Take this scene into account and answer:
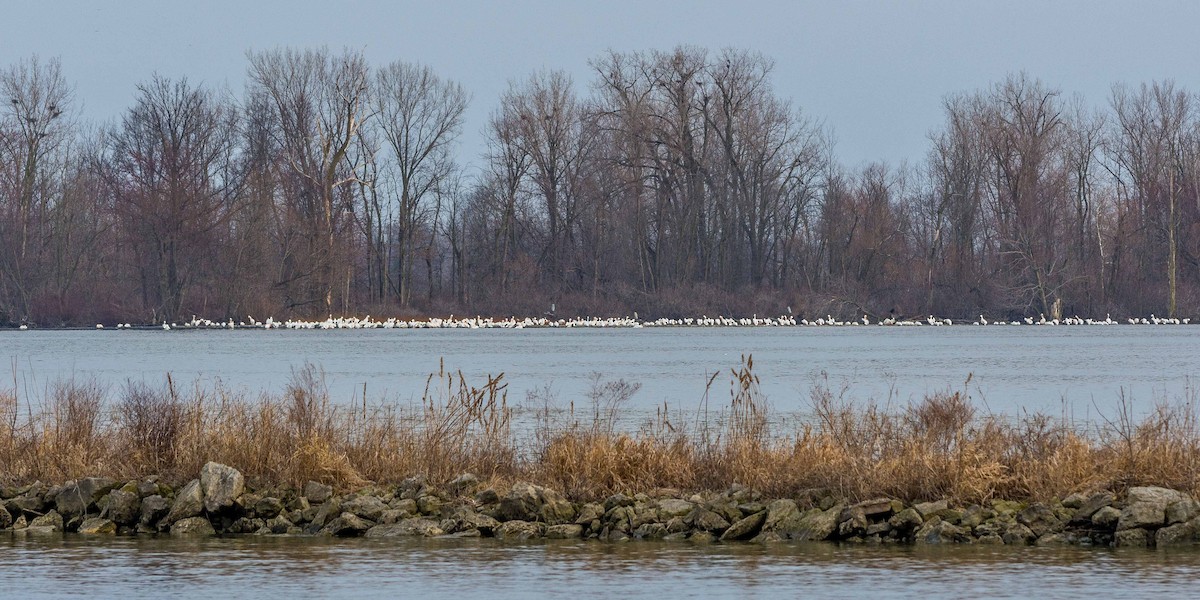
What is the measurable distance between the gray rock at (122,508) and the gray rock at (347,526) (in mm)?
1974

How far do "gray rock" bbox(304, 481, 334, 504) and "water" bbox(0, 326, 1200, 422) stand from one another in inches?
88.8

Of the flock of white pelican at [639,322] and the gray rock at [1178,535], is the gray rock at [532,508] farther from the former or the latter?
the flock of white pelican at [639,322]

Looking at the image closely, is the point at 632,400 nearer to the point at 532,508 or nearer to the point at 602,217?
the point at 532,508

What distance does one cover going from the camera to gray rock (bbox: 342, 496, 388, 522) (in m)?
14.3

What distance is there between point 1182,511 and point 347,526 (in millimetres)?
7264

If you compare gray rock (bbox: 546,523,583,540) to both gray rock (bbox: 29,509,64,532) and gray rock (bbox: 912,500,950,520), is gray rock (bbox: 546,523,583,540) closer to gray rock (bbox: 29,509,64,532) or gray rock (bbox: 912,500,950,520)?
gray rock (bbox: 912,500,950,520)

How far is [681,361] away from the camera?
123ft

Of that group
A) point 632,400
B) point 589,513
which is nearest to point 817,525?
point 589,513

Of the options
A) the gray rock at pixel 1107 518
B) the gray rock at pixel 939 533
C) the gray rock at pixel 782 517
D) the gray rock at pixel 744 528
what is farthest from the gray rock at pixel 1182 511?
the gray rock at pixel 744 528

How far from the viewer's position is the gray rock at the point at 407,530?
13938mm

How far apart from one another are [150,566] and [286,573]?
1.25 meters

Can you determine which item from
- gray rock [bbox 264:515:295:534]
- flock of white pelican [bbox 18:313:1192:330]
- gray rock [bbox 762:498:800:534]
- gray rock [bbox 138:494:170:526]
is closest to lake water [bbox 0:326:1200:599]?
gray rock [bbox 264:515:295:534]

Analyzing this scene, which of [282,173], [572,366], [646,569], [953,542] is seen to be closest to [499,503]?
[646,569]

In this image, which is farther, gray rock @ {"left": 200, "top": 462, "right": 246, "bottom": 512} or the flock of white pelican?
the flock of white pelican
